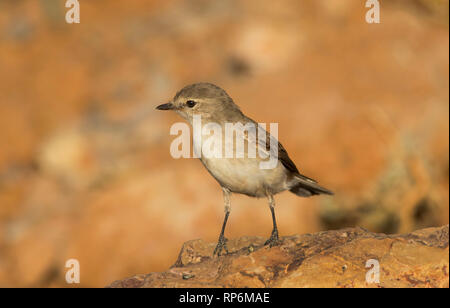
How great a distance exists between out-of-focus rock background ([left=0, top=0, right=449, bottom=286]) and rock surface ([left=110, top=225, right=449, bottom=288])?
4438 millimetres

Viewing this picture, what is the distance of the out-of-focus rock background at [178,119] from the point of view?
11.2 meters

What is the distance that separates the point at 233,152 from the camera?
615 centimetres

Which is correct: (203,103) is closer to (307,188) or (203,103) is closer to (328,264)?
(307,188)

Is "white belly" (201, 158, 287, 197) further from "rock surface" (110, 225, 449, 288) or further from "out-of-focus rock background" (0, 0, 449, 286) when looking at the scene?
"out-of-focus rock background" (0, 0, 449, 286)

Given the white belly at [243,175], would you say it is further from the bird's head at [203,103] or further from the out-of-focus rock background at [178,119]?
the out-of-focus rock background at [178,119]

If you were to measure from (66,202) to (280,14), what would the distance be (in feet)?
25.3

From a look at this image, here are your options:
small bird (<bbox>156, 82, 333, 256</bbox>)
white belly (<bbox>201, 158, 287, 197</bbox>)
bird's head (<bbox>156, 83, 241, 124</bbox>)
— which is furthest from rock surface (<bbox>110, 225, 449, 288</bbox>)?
bird's head (<bbox>156, 83, 241, 124</bbox>)

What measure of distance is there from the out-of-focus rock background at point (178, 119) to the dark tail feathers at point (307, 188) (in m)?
3.39

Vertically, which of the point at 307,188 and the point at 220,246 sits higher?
the point at 307,188

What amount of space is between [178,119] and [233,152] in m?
8.15

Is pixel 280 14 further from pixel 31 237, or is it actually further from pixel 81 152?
pixel 31 237

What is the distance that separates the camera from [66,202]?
13.2 metres

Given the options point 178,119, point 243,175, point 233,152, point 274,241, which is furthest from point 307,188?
point 178,119

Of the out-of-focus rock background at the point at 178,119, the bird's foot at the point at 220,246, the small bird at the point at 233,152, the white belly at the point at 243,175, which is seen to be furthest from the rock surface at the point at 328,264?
the out-of-focus rock background at the point at 178,119
